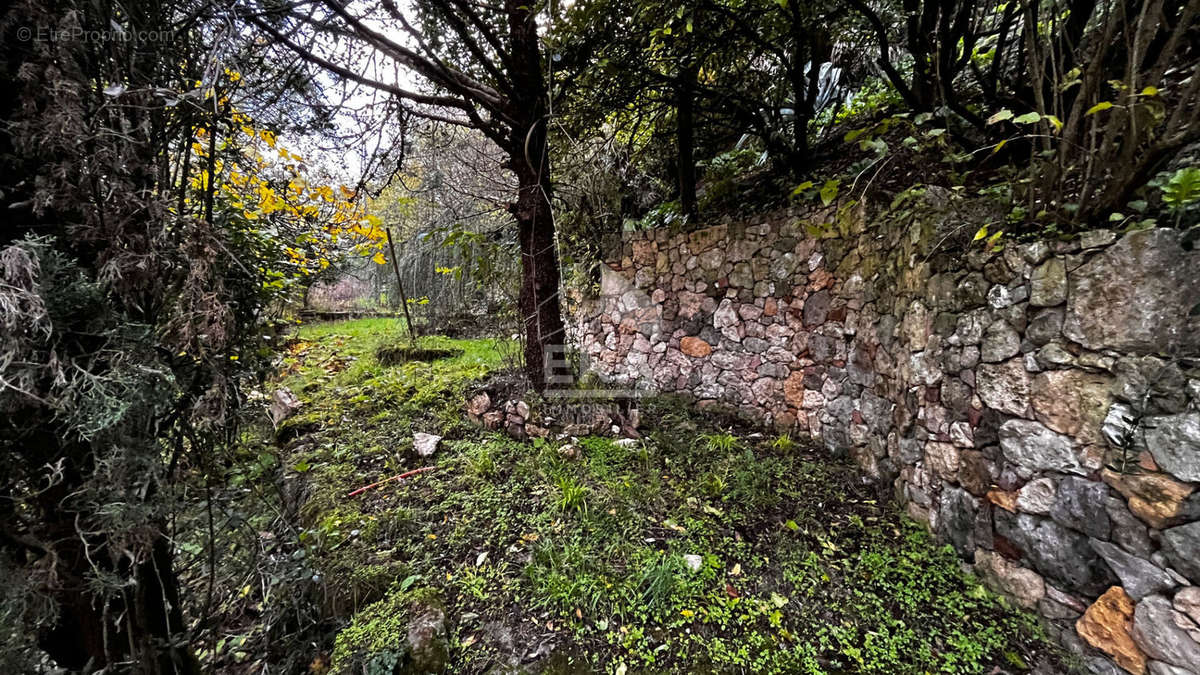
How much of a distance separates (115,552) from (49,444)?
29 centimetres

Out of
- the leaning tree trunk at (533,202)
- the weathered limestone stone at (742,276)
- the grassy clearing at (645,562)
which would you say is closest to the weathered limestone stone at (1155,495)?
the grassy clearing at (645,562)

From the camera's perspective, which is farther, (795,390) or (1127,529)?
(795,390)

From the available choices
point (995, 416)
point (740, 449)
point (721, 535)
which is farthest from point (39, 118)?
point (740, 449)

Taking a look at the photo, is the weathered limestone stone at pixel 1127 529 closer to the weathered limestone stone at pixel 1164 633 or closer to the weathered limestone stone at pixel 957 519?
the weathered limestone stone at pixel 1164 633

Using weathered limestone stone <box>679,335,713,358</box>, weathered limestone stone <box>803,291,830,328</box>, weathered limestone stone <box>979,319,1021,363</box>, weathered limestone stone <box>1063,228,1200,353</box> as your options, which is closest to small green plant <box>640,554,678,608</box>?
weathered limestone stone <box>979,319,1021,363</box>

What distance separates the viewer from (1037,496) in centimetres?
140

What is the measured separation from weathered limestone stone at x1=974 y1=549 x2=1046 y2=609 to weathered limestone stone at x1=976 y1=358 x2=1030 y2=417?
0.56m

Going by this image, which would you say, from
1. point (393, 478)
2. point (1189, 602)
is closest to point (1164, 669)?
point (1189, 602)

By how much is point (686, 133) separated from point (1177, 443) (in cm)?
322

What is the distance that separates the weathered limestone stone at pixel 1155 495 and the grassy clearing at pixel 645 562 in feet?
1.89

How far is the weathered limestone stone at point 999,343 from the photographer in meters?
1.48

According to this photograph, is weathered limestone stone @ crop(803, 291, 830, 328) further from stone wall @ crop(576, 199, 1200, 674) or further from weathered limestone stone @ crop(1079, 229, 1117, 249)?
weathered limestone stone @ crop(1079, 229, 1117, 249)

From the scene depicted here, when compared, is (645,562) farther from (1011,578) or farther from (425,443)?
(425,443)

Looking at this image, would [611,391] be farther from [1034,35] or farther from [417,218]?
[417,218]
